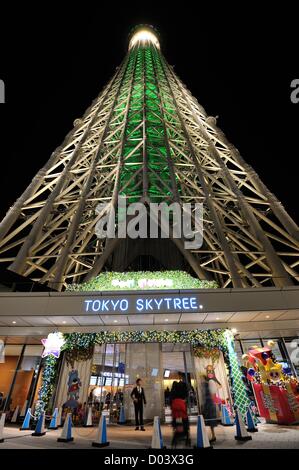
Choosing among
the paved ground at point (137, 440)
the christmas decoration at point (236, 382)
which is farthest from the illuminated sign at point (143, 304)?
the paved ground at point (137, 440)

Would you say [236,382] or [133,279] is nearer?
[236,382]

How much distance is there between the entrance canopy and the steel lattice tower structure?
2711 millimetres

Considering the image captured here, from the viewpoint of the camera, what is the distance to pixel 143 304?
11680 mm

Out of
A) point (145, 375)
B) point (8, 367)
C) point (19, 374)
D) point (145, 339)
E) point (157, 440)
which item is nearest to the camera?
point (157, 440)

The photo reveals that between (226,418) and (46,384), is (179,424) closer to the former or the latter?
(226,418)

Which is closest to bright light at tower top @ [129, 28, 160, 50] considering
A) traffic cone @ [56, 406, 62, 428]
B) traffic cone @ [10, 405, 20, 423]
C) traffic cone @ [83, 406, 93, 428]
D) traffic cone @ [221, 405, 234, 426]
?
traffic cone @ [10, 405, 20, 423]

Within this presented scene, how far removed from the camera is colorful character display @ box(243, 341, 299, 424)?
1095 centimetres

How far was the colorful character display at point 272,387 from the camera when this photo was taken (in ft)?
35.9

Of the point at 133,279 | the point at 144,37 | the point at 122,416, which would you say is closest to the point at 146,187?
the point at 133,279

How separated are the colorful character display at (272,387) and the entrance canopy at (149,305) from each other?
1794mm

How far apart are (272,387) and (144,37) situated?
205 ft

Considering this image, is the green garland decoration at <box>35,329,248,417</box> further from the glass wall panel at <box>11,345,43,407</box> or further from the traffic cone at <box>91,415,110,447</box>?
the traffic cone at <box>91,415,110,447</box>

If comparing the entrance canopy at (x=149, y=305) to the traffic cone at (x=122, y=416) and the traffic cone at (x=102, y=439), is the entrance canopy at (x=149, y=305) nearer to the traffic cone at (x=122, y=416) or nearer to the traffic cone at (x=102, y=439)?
the traffic cone at (x=122, y=416)

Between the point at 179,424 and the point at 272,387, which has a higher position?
the point at 272,387
